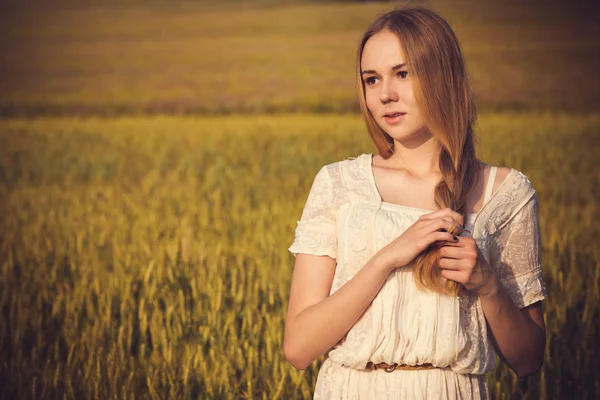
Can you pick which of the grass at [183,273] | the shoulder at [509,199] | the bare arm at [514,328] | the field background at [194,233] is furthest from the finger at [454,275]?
the field background at [194,233]

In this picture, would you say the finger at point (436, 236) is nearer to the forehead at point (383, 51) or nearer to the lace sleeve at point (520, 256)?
the lace sleeve at point (520, 256)

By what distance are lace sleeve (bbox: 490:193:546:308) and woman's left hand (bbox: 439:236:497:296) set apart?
21cm

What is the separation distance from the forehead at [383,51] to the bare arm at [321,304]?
1.46 ft

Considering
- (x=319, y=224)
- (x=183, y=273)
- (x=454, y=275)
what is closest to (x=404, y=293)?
(x=454, y=275)

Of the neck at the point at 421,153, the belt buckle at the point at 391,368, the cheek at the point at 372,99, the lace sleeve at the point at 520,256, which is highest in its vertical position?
the cheek at the point at 372,99

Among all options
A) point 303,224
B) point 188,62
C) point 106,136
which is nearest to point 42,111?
point 106,136

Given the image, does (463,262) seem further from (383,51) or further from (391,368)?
(383,51)

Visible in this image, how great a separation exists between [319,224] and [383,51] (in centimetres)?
42

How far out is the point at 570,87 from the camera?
23.7 metres

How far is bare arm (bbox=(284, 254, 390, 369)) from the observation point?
5.40ft

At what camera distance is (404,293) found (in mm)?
1704

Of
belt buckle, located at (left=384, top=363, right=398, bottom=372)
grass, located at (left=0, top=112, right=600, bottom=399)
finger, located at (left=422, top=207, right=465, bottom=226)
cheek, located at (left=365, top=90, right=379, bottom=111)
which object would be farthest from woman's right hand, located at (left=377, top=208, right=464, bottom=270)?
grass, located at (left=0, top=112, right=600, bottom=399)

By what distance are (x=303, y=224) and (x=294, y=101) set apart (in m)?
18.2

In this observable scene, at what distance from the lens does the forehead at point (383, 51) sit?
1.76 m
